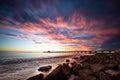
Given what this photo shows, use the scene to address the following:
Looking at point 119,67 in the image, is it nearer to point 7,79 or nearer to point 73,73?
point 73,73

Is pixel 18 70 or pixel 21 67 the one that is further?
pixel 21 67

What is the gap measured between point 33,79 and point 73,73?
498 cm

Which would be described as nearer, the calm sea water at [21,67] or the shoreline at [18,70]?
the shoreline at [18,70]

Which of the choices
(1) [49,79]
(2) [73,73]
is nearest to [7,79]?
(1) [49,79]

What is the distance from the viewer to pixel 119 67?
587 inches

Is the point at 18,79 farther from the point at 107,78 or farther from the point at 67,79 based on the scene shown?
the point at 107,78

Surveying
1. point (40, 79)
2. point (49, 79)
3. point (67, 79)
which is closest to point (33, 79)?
point (40, 79)

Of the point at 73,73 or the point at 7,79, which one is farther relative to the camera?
the point at 73,73

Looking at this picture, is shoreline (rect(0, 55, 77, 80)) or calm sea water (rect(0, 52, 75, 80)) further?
calm sea water (rect(0, 52, 75, 80))

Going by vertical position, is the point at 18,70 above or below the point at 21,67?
below

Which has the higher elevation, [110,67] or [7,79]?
[110,67]

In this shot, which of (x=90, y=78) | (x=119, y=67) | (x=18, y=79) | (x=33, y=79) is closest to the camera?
(x=90, y=78)

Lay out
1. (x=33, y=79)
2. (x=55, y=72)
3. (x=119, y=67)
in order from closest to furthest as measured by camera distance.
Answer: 1. (x=33, y=79)
2. (x=55, y=72)
3. (x=119, y=67)

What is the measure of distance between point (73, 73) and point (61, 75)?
254 cm
